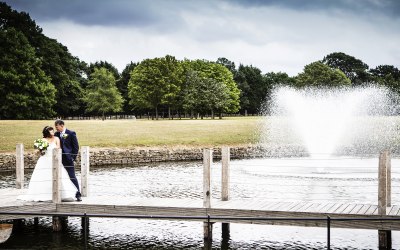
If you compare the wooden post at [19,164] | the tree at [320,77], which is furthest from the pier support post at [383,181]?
the tree at [320,77]

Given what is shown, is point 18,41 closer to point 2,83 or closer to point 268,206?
point 2,83

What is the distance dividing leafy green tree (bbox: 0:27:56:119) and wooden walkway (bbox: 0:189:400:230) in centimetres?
5907

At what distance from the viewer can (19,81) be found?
71625 mm

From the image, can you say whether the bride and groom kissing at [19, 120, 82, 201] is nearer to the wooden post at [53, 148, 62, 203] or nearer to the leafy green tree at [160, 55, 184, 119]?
the wooden post at [53, 148, 62, 203]

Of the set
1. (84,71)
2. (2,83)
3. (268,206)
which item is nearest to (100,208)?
(268,206)

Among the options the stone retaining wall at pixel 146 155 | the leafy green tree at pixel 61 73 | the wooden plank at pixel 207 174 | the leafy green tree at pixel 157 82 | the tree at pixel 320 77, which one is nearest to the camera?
the wooden plank at pixel 207 174

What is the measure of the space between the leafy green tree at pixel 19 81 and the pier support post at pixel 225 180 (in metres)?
60.7

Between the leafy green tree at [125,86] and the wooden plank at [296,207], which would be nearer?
the wooden plank at [296,207]

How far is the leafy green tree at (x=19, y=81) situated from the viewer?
235ft

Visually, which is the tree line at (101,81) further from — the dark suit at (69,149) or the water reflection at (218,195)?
the dark suit at (69,149)

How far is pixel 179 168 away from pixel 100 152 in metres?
8.83

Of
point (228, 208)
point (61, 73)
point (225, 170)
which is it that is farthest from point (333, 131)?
point (61, 73)

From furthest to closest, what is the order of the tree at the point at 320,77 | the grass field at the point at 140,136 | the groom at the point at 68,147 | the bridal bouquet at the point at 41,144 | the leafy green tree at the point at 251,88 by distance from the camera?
the leafy green tree at the point at 251,88 < the tree at the point at 320,77 < the grass field at the point at 140,136 < the groom at the point at 68,147 < the bridal bouquet at the point at 41,144

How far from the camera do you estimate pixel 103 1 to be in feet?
246
